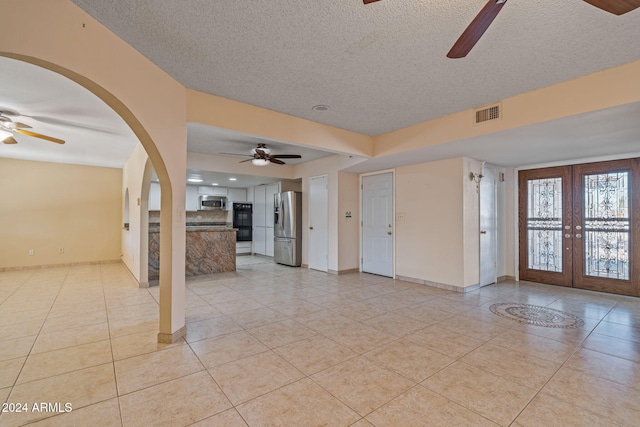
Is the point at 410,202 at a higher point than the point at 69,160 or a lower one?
lower

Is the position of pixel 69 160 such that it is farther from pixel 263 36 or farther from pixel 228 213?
pixel 263 36

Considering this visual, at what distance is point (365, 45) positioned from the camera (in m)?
2.36

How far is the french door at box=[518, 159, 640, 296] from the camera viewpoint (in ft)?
14.8

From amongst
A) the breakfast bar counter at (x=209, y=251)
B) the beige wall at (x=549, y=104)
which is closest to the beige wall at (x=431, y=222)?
the beige wall at (x=549, y=104)

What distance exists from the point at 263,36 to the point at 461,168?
3814 millimetres

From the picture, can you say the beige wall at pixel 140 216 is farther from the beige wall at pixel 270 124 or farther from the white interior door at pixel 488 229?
the white interior door at pixel 488 229

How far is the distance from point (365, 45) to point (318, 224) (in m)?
4.73

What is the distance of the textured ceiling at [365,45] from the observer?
196 cm

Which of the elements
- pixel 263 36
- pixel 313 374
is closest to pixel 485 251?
pixel 313 374

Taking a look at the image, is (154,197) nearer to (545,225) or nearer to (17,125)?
(17,125)

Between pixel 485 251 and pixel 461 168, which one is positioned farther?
pixel 485 251

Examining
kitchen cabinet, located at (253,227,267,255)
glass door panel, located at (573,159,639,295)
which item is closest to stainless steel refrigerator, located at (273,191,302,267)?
kitchen cabinet, located at (253,227,267,255)

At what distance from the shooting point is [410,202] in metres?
5.54

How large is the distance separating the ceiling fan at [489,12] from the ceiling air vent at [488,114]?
6.39 feet
